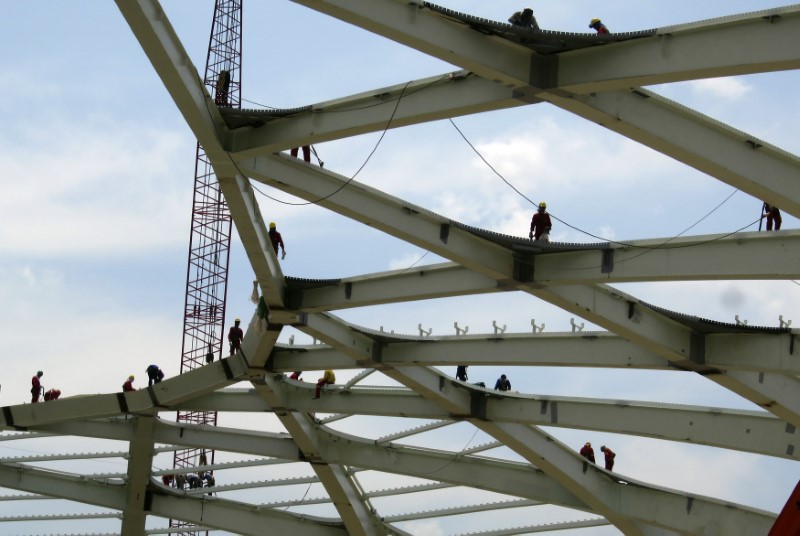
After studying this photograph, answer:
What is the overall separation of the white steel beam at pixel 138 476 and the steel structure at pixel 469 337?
2.8 inches

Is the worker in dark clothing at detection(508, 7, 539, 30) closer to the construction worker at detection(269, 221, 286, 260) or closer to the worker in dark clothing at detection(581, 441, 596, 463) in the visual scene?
the construction worker at detection(269, 221, 286, 260)

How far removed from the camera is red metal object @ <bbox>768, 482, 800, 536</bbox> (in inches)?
601

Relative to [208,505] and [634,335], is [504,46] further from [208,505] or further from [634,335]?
[208,505]

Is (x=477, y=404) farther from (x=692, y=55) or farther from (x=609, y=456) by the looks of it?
(x=692, y=55)

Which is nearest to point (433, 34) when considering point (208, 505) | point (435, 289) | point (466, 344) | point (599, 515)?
point (435, 289)

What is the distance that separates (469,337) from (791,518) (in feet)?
45.6

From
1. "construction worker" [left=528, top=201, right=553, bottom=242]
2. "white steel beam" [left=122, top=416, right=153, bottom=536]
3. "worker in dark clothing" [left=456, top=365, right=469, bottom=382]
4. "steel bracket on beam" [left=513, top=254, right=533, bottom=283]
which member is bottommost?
"white steel beam" [left=122, top=416, right=153, bottom=536]

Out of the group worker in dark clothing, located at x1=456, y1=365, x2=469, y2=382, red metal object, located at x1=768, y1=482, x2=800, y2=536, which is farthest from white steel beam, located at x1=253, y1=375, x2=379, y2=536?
red metal object, located at x1=768, y1=482, x2=800, y2=536

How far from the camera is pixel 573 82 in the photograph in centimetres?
1811

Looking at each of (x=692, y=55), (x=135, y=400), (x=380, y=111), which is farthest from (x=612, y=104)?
(x=135, y=400)

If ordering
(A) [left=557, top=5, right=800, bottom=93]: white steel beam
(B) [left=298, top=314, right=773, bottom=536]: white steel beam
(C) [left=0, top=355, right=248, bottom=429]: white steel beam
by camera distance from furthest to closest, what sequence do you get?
(C) [left=0, top=355, right=248, bottom=429]: white steel beam, (B) [left=298, top=314, right=773, bottom=536]: white steel beam, (A) [left=557, top=5, right=800, bottom=93]: white steel beam

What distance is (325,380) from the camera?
3453 centimetres

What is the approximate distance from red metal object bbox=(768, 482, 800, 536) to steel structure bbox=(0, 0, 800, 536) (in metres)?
4.91

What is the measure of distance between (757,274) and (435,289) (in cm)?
712
